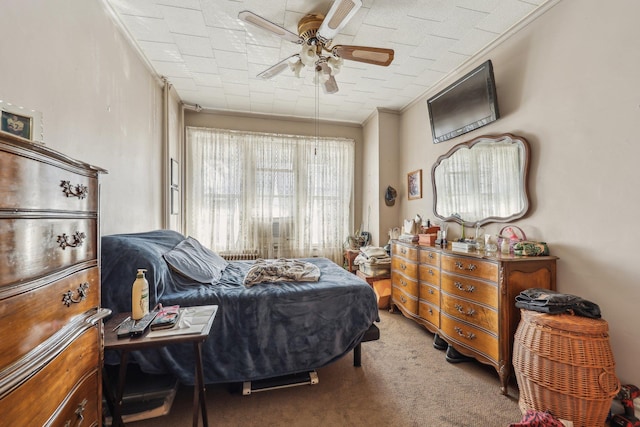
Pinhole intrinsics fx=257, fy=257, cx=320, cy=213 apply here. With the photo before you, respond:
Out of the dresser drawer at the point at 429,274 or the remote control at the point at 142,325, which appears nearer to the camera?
the remote control at the point at 142,325

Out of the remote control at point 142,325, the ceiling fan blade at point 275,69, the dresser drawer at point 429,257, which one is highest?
the ceiling fan blade at point 275,69

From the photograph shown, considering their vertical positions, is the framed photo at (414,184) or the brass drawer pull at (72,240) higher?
the framed photo at (414,184)

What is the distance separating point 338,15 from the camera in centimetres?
168

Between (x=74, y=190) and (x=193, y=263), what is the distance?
4.28 ft

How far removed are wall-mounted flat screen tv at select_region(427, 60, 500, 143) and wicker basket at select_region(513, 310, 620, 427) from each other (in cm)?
175

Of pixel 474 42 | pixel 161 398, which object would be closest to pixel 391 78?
pixel 474 42

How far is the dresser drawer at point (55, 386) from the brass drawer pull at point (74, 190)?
1.74 ft

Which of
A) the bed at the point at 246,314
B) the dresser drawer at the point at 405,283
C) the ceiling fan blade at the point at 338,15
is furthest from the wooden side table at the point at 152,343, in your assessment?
the dresser drawer at the point at 405,283

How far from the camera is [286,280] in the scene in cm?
213

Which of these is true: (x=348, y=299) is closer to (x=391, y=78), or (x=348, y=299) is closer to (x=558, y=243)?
(x=558, y=243)

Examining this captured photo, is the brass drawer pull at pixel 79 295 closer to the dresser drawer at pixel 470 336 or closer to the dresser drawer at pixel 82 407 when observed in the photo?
the dresser drawer at pixel 82 407

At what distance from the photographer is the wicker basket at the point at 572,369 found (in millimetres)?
1403

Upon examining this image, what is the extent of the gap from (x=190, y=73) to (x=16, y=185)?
2.89 m

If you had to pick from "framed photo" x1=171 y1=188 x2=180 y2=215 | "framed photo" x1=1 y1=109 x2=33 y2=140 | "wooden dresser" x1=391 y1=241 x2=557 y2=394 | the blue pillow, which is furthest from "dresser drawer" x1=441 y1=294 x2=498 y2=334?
"framed photo" x1=171 y1=188 x2=180 y2=215
